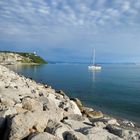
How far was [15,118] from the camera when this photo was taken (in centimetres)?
1021

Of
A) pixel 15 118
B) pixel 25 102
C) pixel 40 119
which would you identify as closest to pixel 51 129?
pixel 40 119

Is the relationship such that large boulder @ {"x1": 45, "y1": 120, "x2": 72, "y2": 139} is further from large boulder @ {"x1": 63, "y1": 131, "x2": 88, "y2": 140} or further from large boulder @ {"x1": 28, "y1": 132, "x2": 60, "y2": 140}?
large boulder @ {"x1": 28, "y1": 132, "x2": 60, "y2": 140}

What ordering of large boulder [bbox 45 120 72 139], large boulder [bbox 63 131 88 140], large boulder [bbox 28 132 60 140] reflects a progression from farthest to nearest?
large boulder [bbox 45 120 72 139] < large boulder [bbox 63 131 88 140] < large boulder [bbox 28 132 60 140]

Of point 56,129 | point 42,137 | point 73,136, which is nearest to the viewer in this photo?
point 42,137

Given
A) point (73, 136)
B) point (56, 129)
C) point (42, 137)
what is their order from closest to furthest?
point (42, 137)
point (73, 136)
point (56, 129)

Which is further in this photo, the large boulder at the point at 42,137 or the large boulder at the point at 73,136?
the large boulder at the point at 73,136

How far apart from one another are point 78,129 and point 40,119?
1.84 meters

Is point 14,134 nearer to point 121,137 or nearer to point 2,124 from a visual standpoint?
point 2,124

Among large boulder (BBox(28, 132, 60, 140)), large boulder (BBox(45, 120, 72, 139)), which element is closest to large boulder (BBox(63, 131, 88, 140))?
large boulder (BBox(45, 120, 72, 139))

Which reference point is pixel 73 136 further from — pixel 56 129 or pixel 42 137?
pixel 42 137

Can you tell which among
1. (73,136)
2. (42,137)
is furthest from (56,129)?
(42,137)

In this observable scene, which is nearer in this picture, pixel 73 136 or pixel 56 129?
pixel 73 136

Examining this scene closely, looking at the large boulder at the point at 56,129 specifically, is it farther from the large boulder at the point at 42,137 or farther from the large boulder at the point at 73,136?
the large boulder at the point at 42,137

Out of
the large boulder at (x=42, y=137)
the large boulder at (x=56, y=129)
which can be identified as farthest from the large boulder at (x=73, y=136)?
the large boulder at (x=42, y=137)
